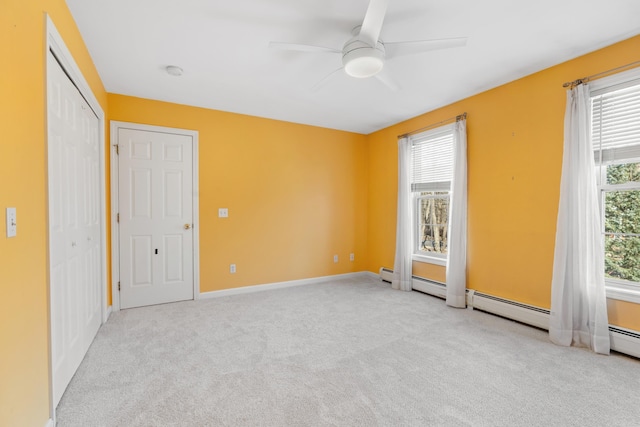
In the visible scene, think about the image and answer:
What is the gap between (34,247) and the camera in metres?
1.45

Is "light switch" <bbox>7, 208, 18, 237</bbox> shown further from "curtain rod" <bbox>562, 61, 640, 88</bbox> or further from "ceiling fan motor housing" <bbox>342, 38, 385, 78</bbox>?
"curtain rod" <bbox>562, 61, 640, 88</bbox>

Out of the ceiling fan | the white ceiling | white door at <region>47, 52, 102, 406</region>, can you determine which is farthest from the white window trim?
white door at <region>47, 52, 102, 406</region>

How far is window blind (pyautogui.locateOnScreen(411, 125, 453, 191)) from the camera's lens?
3926mm

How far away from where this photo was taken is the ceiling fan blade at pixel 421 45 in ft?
6.38

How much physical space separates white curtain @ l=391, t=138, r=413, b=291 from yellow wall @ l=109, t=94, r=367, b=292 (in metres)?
0.97

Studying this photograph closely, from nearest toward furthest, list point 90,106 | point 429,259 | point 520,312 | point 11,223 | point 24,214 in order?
point 11,223 < point 24,214 < point 90,106 < point 520,312 < point 429,259

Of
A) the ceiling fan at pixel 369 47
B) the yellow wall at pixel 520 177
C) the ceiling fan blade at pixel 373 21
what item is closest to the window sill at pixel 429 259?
the yellow wall at pixel 520 177

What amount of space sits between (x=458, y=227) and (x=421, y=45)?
2.32 meters

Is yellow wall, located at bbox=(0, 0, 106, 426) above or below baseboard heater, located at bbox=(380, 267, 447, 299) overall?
above

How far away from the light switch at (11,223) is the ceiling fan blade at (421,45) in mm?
2411

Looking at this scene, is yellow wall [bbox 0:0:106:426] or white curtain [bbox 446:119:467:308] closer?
yellow wall [bbox 0:0:106:426]

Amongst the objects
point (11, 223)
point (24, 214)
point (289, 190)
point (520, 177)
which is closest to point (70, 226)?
point (24, 214)

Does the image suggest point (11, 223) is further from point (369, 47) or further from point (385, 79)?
point (385, 79)

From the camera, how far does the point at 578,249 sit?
2557 millimetres
